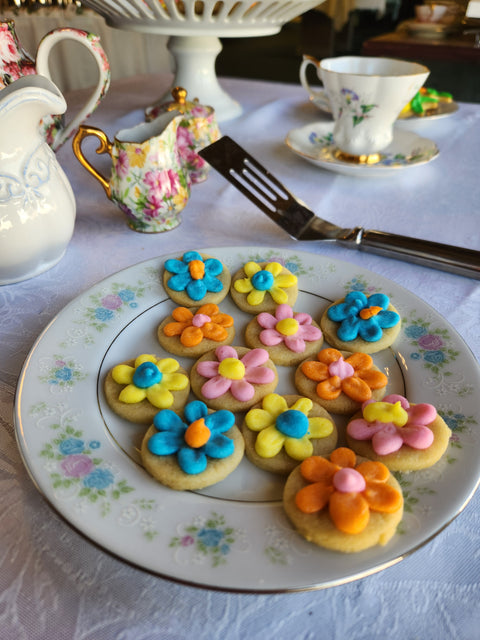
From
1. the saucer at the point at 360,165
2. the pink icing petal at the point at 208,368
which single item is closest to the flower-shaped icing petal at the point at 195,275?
the pink icing petal at the point at 208,368

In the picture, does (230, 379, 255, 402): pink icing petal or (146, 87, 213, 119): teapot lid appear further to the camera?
(146, 87, 213, 119): teapot lid

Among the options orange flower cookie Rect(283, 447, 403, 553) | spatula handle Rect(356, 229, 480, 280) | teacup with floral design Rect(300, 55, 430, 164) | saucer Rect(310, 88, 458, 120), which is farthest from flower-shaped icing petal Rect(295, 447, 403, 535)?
saucer Rect(310, 88, 458, 120)

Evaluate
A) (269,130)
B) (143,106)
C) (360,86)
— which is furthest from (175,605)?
(143,106)

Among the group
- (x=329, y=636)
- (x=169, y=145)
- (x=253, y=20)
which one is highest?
(x=253, y=20)

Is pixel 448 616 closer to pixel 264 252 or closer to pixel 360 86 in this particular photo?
pixel 264 252

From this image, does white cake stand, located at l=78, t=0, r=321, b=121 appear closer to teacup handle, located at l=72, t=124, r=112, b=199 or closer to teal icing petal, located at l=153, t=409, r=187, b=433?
teacup handle, located at l=72, t=124, r=112, b=199

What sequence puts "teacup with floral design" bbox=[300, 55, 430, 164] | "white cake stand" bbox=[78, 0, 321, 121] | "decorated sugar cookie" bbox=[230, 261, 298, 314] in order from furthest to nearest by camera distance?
"white cake stand" bbox=[78, 0, 321, 121], "teacup with floral design" bbox=[300, 55, 430, 164], "decorated sugar cookie" bbox=[230, 261, 298, 314]

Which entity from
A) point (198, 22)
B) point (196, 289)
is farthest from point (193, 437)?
point (198, 22)
